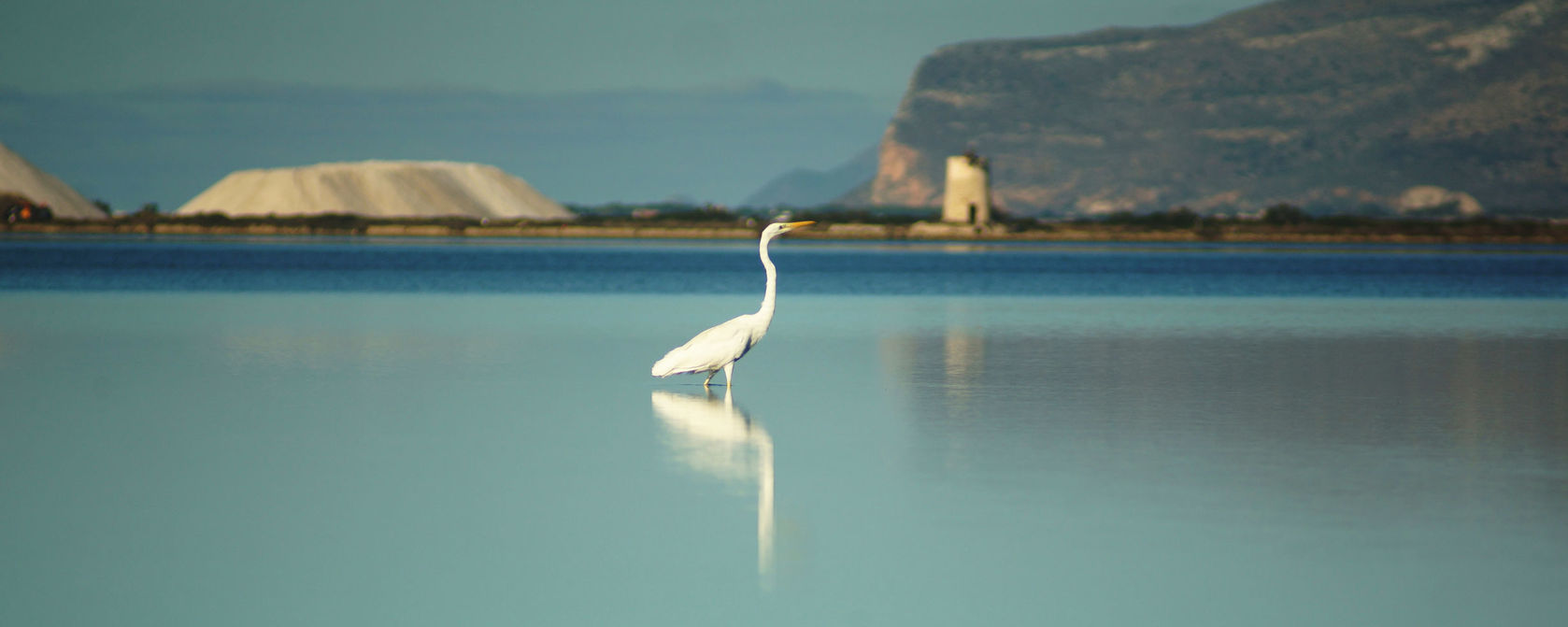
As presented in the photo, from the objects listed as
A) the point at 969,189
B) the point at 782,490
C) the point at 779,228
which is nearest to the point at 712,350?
the point at 779,228

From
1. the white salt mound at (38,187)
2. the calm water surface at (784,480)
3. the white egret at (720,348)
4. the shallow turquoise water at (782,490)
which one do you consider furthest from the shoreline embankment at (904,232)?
the white egret at (720,348)

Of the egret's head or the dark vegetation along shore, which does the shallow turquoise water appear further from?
the dark vegetation along shore

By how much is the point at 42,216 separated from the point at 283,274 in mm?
105698

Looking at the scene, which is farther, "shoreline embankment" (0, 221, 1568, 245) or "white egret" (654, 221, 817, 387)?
"shoreline embankment" (0, 221, 1568, 245)

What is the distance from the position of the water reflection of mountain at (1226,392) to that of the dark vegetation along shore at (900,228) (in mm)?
104312

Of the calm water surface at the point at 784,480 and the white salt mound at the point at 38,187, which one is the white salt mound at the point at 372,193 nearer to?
the white salt mound at the point at 38,187

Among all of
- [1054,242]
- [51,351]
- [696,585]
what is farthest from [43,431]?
[1054,242]

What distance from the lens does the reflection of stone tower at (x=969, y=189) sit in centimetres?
12188

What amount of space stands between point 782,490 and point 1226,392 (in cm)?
648

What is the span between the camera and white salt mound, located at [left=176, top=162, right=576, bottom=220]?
178625mm

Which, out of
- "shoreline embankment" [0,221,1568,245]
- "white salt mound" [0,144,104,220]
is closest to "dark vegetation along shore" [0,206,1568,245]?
"shoreline embankment" [0,221,1568,245]

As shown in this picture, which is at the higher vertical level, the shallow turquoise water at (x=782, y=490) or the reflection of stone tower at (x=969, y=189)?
the reflection of stone tower at (x=969, y=189)

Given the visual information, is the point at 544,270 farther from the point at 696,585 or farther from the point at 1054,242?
the point at 1054,242

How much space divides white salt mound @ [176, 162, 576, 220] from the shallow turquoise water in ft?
553
